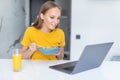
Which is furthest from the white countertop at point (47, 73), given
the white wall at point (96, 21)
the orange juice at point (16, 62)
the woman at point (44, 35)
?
the white wall at point (96, 21)

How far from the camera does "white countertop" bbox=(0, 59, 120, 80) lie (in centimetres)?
144

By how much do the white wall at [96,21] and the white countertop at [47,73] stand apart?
66.5 inches

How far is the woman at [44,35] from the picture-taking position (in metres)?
1.96

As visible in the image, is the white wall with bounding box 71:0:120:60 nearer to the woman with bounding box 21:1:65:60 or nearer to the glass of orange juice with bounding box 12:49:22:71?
the woman with bounding box 21:1:65:60

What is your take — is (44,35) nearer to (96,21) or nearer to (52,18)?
(52,18)

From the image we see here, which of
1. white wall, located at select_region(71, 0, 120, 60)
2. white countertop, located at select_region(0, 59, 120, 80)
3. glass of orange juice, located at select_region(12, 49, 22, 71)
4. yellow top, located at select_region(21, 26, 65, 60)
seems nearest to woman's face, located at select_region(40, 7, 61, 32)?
yellow top, located at select_region(21, 26, 65, 60)

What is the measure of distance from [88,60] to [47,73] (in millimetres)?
260

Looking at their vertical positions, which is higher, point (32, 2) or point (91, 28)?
point (32, 2)

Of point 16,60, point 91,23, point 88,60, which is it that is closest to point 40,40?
point 16,60

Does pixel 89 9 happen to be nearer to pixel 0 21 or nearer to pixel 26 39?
pixel 0 21

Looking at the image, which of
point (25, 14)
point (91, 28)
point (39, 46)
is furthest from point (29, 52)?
point (25, 14)

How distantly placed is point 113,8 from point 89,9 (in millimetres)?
320

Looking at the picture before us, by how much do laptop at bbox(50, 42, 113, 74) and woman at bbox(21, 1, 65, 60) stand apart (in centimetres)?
30

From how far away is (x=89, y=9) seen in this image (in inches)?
135
